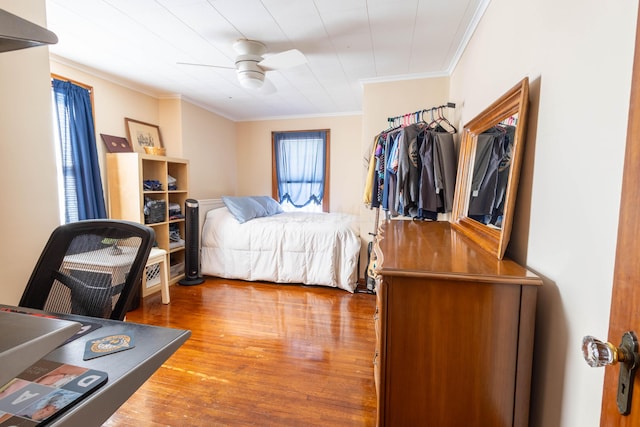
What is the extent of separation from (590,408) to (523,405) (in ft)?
0.84

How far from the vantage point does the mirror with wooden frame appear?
43.9 inches

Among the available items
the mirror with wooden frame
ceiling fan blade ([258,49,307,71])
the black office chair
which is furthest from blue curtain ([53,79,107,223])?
the mirror with wooden frame

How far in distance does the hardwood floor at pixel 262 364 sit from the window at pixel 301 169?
2.16 meters

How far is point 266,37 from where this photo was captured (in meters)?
2.25

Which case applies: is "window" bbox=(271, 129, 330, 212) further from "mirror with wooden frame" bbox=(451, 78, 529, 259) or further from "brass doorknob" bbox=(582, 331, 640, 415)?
"brass doorknob" bbox=(582, 331, 640, 415)

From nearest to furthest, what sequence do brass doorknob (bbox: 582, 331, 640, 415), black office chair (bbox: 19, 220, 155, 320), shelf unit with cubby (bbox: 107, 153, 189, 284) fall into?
brass doorknob (bbox: 582, 331, 640, 415), black office chair (bbox: 19, 220, 155, 320), shelf unit with cubby (bbox: 107, 153, 189, 284)

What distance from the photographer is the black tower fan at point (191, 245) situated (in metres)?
3.42

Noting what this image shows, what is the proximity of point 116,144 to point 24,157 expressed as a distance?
82.0 inches

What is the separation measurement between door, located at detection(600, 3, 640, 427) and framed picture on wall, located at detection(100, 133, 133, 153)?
12.5 ft

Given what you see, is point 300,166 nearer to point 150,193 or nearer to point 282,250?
point 282,250

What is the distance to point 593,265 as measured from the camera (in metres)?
0.72

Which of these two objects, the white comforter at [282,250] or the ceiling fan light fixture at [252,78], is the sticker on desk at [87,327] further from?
the white comforter at [282,250]

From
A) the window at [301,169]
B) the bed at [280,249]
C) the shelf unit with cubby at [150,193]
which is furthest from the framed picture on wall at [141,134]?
the window at [301,169]

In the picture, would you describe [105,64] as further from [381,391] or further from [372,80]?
[381,391]
